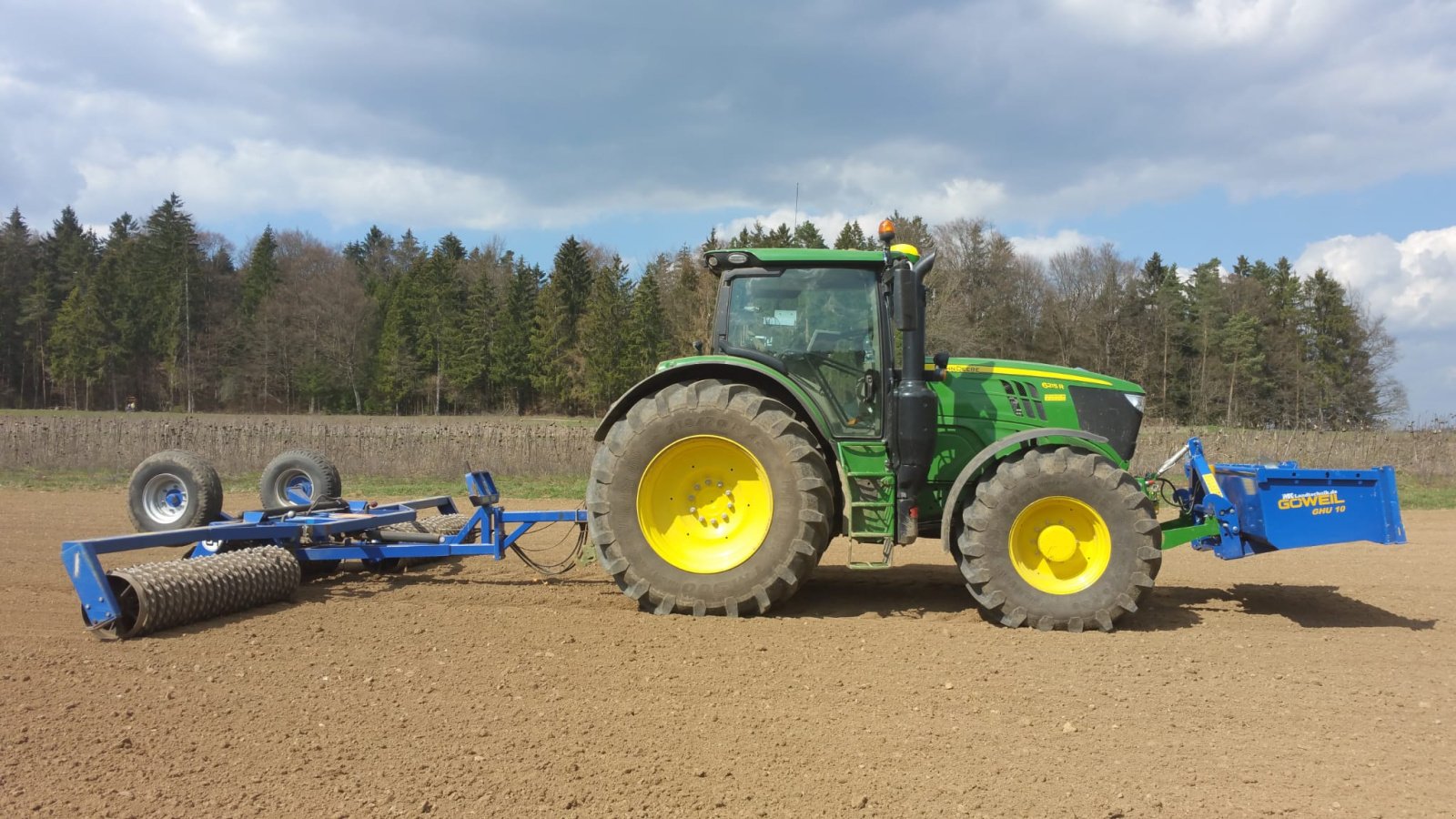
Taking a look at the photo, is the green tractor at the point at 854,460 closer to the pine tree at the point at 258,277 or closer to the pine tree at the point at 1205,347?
the pine tree at the point at 1205,347

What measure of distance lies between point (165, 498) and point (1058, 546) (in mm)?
8082

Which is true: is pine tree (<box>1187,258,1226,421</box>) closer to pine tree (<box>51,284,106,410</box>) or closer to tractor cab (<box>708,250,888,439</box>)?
tractor cab (<box>708,250,888,439</box>)

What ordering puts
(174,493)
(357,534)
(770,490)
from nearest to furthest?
(770,490)
(357,534)
(174,493)

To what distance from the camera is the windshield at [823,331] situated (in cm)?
605

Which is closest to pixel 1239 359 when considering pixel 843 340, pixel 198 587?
pixel 843 340

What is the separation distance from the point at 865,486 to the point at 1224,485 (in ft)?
8.56

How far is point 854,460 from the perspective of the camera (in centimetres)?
600

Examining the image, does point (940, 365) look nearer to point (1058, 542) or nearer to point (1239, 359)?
point (1058, 542)

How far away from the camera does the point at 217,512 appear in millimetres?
8266

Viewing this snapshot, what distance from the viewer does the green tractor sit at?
18.4 feet

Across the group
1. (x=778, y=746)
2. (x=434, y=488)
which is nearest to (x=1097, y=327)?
(x=434, y=488)

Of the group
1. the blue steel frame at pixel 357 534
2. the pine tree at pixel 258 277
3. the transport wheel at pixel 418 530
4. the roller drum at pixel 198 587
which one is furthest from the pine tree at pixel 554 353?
the roller drum at pixel 198 587

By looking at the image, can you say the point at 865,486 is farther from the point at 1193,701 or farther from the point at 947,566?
the point at 947,566

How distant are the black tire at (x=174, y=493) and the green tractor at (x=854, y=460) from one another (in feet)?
15.1
